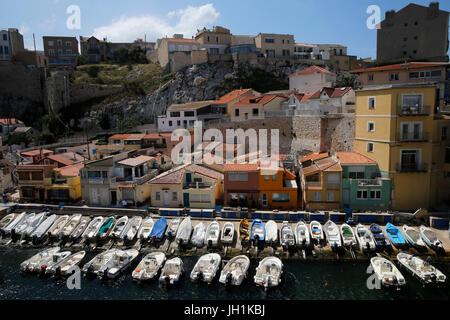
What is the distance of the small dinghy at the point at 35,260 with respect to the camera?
20.4 m

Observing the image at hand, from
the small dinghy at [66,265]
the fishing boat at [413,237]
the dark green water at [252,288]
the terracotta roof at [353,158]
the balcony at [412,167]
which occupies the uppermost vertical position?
the terracotta roof at [353,158]

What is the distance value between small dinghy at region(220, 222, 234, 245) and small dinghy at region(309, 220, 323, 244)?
209 inches

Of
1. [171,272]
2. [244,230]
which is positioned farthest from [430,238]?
[171,272]

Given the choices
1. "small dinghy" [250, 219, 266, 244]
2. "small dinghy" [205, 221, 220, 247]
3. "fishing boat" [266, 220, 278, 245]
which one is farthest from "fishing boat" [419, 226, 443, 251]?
"small dinghy" [205, 221, 220, 247]

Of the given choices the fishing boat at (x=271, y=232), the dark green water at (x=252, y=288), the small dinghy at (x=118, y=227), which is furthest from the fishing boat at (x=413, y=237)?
the small dinghy at (x=118, y=227)

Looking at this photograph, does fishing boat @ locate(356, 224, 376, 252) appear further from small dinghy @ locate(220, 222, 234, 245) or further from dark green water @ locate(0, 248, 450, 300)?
small dinghy @ locate(220, 222, 234, 245)

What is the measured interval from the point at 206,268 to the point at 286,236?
5.75 meters

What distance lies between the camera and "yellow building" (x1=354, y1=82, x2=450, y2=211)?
963 inches

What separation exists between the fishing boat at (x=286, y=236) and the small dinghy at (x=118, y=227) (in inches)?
447

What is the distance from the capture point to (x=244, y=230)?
22.7 metres

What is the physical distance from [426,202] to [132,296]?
21854mm

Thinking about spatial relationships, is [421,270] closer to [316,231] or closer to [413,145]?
[316,231]

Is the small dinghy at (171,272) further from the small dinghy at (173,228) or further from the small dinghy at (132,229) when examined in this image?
A: the small dinghy at (132,229)

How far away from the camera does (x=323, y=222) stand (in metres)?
23.8
